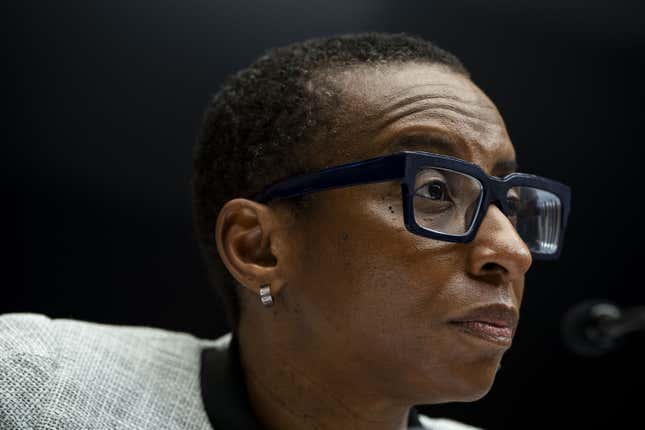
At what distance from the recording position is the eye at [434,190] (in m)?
1.26

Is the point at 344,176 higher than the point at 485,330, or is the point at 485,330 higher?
the point at 344,176

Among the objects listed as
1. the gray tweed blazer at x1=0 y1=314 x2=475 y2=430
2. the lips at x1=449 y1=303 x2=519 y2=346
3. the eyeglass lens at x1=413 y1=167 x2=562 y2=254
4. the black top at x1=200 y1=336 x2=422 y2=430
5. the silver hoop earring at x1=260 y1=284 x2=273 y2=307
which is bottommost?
the black top at x1=200 y1=336 x2=422 y2=430

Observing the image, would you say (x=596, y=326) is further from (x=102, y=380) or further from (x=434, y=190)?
(x=102, y=380)

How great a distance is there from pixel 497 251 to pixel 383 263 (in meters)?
0.18

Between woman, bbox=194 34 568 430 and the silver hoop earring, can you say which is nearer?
woman, bbox=194 34 568 430

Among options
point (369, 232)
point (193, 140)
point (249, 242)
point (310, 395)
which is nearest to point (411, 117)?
point (369, 232)

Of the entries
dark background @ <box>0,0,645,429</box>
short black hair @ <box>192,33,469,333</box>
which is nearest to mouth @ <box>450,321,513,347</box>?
short black hair @ <box>192,33,469,333</box>

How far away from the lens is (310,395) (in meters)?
1.35

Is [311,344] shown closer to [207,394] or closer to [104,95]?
[207,394]

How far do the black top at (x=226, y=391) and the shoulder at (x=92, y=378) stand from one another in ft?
0.06

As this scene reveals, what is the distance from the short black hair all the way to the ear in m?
0.04

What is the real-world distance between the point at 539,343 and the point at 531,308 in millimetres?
111

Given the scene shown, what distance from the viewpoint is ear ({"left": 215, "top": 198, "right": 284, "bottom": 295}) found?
4.45 feet

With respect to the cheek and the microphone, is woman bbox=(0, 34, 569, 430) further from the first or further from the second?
the microphone
